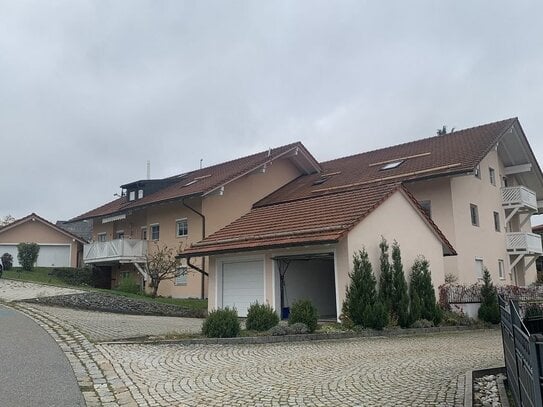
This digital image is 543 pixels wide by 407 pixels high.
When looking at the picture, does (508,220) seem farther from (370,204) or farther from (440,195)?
(370,204)

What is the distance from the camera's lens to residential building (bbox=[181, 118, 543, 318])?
55.5ft

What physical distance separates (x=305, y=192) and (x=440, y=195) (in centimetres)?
655

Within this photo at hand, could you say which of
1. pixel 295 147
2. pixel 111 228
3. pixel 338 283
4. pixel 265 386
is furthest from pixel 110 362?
pixel 111 228

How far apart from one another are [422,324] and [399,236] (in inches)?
119

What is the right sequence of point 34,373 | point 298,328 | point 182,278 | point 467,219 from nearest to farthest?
point 34,373 → point 298,328 → point 467,219 → point 182,278

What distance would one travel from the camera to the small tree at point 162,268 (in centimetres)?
2653

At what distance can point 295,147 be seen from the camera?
29875 millimetres

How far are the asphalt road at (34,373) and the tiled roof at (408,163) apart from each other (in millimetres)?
16303

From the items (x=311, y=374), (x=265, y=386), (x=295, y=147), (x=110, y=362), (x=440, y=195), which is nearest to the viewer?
(x=265, y=386)

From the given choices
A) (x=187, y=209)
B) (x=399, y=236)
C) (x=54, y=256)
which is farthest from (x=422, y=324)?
(x=54, y=256)

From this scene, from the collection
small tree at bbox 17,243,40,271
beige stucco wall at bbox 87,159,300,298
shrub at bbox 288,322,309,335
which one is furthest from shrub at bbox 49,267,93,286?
shrub at bbox 288,322,309,335

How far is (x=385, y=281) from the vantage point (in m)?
16.1

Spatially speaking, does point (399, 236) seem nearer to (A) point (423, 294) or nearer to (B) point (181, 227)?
(A) point (423, 294)

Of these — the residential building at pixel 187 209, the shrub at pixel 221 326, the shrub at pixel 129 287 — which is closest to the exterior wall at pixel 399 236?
the shrub at pixel 221 326
